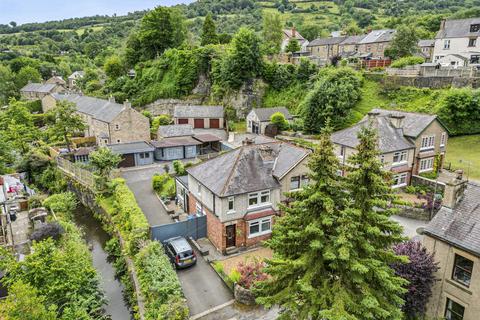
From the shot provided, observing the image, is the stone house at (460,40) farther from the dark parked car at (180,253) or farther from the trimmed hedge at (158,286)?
the trimmed hedge at (158,286)

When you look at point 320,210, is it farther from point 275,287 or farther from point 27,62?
point 27,62

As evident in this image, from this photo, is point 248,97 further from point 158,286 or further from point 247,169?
point 158,286

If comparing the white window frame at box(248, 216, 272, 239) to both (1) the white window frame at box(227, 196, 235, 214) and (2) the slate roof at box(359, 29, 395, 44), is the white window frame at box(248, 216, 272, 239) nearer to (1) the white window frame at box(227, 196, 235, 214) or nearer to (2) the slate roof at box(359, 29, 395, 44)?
(1) the white window frame at box(227, 196, 235, 214)

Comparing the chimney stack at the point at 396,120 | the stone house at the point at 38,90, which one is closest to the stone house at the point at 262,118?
the chimney stack at the point at 396,120

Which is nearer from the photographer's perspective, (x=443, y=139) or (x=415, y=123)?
(x=415, y=123)

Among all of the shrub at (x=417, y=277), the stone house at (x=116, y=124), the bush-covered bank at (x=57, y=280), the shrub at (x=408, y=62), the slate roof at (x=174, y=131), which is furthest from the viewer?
the shrub at (x=408, y=62)

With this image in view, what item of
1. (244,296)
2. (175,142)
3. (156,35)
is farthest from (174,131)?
(244,296)

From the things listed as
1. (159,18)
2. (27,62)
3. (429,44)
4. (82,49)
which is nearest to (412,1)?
(429,44)
